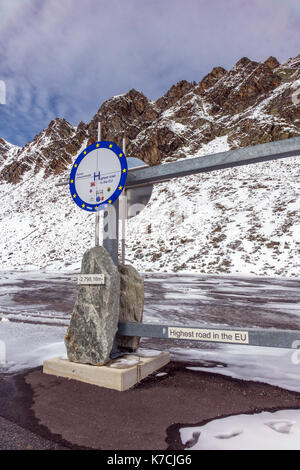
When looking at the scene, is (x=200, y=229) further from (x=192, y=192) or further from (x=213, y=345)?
(x=213, y=345)

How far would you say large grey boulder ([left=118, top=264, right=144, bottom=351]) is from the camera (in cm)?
364

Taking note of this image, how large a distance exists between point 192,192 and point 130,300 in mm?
29411

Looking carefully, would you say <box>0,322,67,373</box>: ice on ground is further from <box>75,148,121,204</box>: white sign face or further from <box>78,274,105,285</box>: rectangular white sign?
<box>75,148,121,204</box>: white sign face

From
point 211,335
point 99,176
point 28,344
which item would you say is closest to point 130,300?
point 211,335

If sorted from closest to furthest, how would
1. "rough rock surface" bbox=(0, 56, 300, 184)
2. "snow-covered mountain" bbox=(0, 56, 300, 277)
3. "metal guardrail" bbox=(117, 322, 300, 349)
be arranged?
A: "metal guardrail" bbox=(117, 322, 300, 349) → "snow-covered mountain" bbox=(0, 56, 300, 277) → "rough rock surface" bbox=(0, 56, 300, 184)

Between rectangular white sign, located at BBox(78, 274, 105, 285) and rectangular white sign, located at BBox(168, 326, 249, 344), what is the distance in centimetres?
84

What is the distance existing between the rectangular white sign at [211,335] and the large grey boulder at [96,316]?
0.64 meters

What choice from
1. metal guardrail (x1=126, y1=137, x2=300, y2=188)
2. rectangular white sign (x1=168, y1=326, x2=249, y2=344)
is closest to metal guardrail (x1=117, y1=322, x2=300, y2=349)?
rectangular white sign (x1=168, y1=326, x2=249, y2=344)

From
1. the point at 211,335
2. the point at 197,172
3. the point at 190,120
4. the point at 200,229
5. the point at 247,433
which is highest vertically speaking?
the point at 190,120

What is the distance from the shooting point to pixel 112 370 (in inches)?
118

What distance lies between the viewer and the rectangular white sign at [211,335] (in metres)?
2.85

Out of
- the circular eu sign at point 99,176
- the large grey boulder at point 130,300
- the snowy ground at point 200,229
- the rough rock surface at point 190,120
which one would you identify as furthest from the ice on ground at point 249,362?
the rough rock surface at point 190,120

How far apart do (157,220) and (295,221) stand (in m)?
11.8
